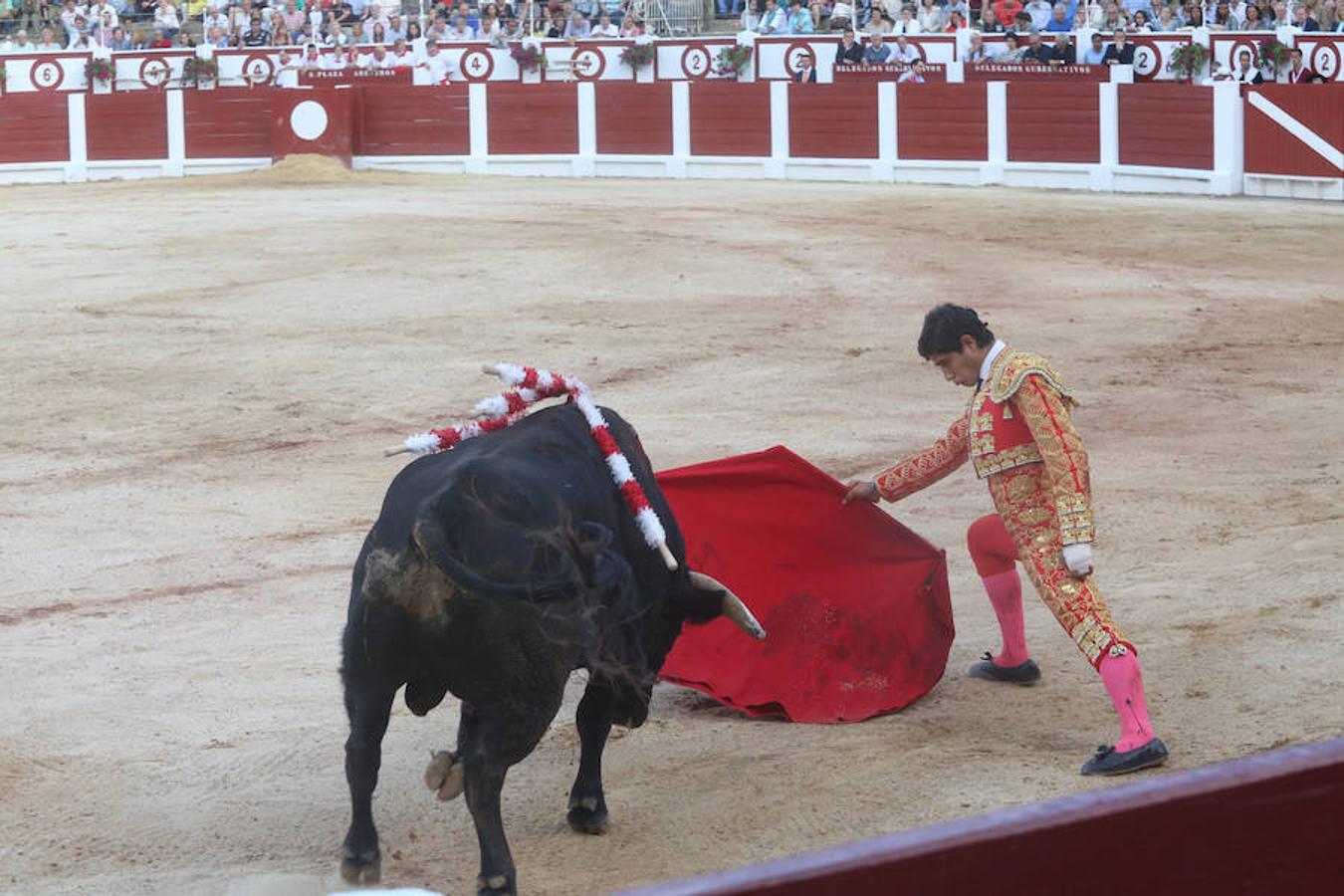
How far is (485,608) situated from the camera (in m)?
3.21

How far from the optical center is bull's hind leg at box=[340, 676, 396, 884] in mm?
3342

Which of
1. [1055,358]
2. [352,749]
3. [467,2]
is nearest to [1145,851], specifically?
[352,749]

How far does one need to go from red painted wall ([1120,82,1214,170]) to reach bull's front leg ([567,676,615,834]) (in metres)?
13.4

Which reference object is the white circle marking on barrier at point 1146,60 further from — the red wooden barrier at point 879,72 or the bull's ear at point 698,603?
the bull's ear at point 698,603

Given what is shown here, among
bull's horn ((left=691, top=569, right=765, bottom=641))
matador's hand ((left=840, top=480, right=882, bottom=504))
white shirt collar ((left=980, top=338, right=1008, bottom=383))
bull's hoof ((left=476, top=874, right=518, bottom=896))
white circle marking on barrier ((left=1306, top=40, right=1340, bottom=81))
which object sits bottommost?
bull's hoof ((left=476, top=874, right=518, bottom=896))

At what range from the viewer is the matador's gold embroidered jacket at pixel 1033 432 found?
3947 mm

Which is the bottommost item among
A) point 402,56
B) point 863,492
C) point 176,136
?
point 863,492

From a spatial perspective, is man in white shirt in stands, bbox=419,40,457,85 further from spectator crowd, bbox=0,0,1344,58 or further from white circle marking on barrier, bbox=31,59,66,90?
white circle marking on barrier, bbox=31,59,66,90

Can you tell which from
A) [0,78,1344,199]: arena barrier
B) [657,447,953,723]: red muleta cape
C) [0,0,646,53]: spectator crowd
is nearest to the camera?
[657,447,953,723]: red muleta cape

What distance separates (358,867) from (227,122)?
17.4 meters

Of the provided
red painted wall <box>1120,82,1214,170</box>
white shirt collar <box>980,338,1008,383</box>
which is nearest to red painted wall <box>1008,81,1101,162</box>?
red painted wall <box>1120,82,1214,170</box>

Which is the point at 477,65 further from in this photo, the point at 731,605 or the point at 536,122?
the point at 731,605

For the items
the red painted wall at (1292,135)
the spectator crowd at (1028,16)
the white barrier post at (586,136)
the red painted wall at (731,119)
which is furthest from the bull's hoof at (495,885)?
the white barrier post at (586,136)

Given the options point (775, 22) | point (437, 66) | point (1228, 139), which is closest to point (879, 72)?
point (775, 22)
